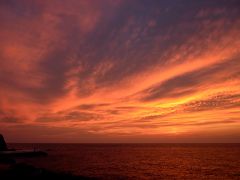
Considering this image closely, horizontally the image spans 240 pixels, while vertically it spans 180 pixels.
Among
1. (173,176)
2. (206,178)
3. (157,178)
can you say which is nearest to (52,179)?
(157,178)

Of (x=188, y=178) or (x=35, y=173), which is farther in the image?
(x=188, y=178)

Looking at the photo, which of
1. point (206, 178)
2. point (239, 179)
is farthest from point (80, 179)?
point (239, 179)

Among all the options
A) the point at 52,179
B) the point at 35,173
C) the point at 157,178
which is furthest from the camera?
the point at 157,178

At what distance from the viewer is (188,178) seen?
1811 inches

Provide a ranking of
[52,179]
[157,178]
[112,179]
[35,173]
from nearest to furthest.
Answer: [52,179]
[35,173]
[112,179]
[157,178]

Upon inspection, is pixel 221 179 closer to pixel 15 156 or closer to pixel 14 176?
pixel 14 176

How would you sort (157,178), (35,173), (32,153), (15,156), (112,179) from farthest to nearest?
(32,153) < (15,156) < (157,178) < (112,179) < (35,173)

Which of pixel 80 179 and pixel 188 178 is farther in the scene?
pixel 188 178

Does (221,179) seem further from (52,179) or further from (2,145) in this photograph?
(2,145)

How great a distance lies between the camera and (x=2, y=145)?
4269 inches

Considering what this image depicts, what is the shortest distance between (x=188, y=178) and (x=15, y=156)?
240ft

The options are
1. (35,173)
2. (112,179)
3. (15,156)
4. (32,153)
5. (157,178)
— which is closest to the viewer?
(35,173)

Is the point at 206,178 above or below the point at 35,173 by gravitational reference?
below

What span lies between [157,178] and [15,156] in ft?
226
